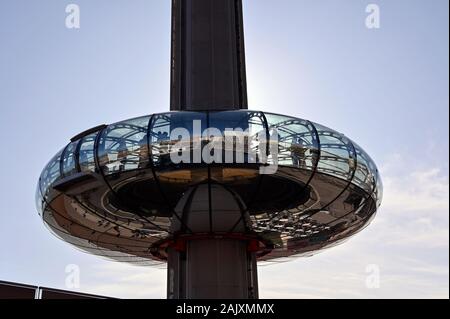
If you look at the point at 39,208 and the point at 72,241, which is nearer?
the point at 39,208

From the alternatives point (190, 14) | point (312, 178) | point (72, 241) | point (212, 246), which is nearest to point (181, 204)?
point (212, 246)

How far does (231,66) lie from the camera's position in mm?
21891

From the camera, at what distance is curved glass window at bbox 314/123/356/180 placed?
1596 cm

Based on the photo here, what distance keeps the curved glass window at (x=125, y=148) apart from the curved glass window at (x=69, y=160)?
42.9 inches

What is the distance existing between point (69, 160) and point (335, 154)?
25.6 ft

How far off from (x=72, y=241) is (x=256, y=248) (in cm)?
789

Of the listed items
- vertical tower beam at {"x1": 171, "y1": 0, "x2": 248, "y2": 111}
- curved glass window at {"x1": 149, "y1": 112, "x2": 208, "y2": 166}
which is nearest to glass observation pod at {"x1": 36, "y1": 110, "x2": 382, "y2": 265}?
curved glass window at {"x1": 149, "y1": 112, "x2": 208, "y2": 166}

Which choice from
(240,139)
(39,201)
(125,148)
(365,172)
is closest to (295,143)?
(240,139)

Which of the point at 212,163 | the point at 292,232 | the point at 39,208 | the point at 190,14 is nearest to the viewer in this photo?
the point at 212,163

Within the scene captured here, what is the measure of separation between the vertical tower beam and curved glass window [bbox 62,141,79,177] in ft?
17.6

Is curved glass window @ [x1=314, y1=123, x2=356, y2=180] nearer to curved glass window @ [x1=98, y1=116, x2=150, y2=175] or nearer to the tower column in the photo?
the tower column

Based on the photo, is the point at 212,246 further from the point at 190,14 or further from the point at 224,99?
the point at 190,14

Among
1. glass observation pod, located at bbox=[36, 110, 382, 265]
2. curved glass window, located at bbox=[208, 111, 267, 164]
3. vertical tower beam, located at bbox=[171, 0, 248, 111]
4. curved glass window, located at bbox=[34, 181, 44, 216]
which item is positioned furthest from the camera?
vertical tower beam, located at bbox=[171, 0, 248, 111]

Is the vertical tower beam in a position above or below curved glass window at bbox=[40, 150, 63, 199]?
above
